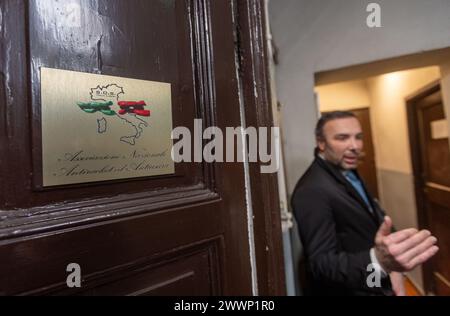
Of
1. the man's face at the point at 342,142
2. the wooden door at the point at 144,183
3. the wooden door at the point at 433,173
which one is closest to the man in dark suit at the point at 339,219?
the man's face at the point at 342,142

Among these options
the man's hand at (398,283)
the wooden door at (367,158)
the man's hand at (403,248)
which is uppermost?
the wooden door at (367,158)

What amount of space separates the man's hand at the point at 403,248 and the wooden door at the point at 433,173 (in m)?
0.02

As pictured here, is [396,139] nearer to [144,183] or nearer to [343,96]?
[343,96]

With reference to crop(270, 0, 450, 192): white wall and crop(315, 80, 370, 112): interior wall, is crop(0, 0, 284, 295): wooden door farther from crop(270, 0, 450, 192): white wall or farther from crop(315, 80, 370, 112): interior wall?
crop(315, 80, 370, 112): interior wall

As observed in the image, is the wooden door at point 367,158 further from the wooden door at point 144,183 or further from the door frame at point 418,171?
Result: the wooden door at point 144,183

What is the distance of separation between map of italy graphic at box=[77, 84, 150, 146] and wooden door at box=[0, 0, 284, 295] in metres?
0.03

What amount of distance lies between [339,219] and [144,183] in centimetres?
71

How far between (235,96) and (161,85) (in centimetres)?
17

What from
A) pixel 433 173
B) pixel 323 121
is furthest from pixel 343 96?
pixel 433 173

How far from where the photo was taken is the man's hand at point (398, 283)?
22.4 inches

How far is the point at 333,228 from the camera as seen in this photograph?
2.86 ft

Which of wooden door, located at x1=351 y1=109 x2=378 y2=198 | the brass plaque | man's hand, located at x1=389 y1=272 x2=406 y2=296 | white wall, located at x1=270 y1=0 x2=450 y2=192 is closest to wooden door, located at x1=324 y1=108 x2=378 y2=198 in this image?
wooden door, located at x1=351 y1=109 x2=378 y2=198

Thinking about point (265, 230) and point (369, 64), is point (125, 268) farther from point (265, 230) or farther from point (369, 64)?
point (369, 64)

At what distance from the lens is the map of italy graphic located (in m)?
0.37
